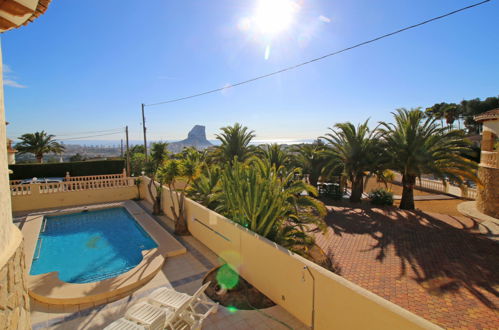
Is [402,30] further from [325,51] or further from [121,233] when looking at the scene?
[121,233]

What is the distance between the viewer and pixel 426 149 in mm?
12273

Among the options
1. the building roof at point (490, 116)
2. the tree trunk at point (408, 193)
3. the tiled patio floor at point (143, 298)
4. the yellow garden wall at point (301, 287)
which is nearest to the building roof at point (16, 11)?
the tiled patio floor at point (143, 298)

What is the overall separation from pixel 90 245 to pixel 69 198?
5932 millimetres

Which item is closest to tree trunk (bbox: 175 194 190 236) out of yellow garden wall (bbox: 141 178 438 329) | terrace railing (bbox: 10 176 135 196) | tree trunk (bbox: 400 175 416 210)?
yellow garden wall (bbox: 141 178 438 329)

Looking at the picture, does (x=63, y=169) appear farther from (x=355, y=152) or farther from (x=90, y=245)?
(x=355, y=152)

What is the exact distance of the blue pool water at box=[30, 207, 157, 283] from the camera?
7.80 meters

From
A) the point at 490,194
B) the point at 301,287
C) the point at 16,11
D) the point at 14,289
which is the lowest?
the point at 301,287

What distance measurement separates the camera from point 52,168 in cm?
2069

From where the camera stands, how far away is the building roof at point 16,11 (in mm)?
2530

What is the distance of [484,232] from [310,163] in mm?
9645

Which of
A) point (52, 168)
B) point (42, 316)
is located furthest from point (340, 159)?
point (52, 168)

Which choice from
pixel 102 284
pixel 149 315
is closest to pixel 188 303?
pixel 149 315

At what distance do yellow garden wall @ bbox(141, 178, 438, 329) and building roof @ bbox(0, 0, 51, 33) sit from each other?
4981 millimetres

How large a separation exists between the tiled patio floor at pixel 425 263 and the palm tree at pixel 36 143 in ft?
96.1
